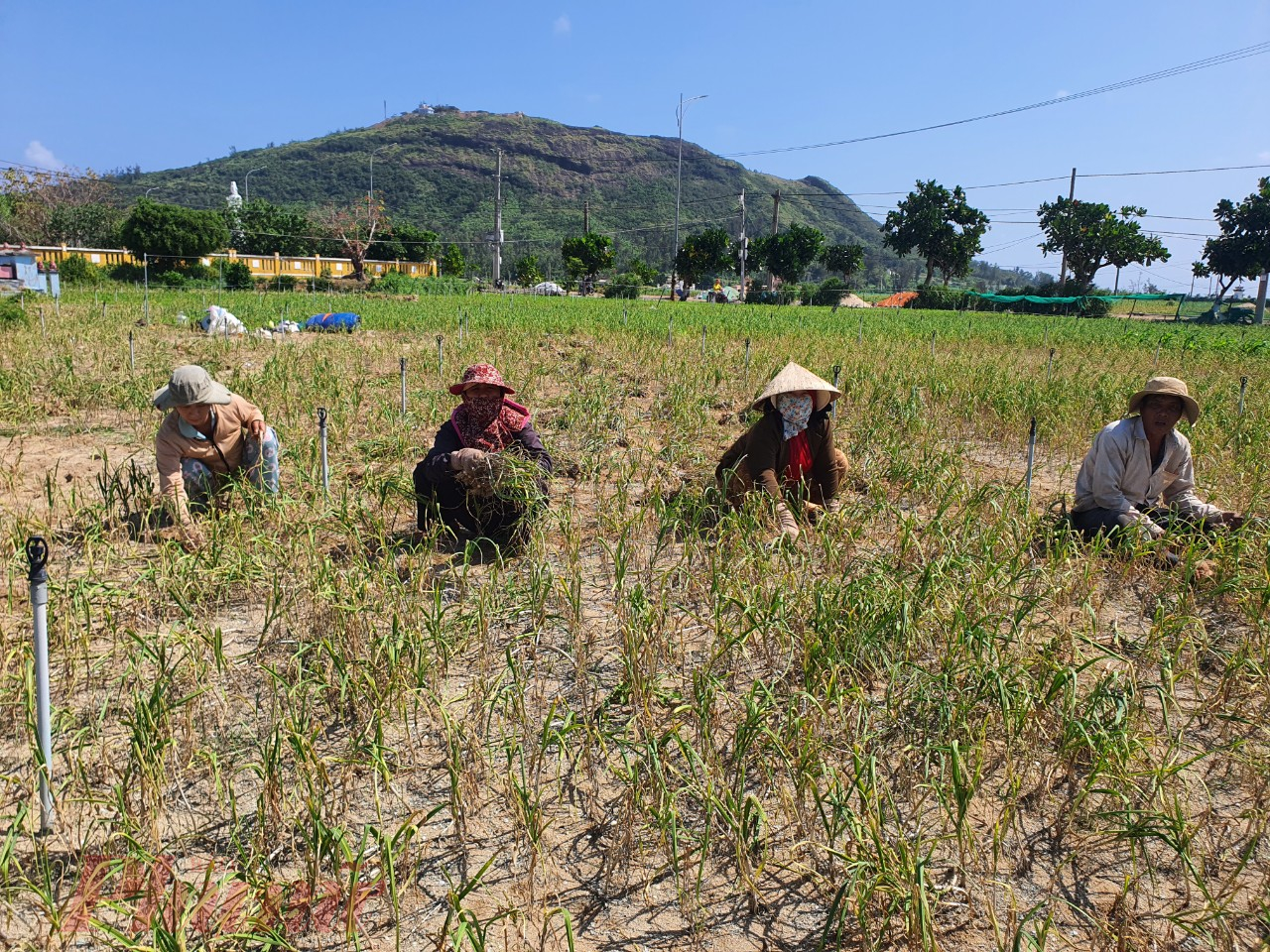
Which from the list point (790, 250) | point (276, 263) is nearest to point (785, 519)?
point (276, 263)

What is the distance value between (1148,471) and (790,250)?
44.1 m

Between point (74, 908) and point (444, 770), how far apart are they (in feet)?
2.92

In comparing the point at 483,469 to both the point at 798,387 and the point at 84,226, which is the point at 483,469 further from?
the point at 84,226

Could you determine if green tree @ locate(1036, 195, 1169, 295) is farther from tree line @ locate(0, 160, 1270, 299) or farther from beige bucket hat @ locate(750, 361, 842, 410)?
beige bucket hat @ locate(750, 361, 842, 410)

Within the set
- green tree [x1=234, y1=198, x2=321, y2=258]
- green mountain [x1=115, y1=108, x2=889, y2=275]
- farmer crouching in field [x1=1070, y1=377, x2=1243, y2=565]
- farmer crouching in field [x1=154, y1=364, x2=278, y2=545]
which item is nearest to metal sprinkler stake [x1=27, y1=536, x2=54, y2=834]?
farmer crouching in field [x1=154, y1=364, x2=278, y2=545]

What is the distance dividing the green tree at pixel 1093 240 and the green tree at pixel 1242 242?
437cm

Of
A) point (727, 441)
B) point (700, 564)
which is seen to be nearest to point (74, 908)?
point (700, 564)

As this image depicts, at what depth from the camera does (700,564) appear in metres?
3.67

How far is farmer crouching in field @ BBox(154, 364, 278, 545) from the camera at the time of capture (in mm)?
3816

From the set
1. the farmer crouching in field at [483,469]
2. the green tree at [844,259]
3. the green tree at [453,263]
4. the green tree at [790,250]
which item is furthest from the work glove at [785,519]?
the green tree at [453,263]

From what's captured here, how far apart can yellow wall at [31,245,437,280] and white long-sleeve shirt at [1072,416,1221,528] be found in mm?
32979

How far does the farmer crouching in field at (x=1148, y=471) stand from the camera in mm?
3930

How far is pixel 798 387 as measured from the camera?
416 centimetres

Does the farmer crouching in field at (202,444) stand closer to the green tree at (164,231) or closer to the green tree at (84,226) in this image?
the green tree at (164,231)
